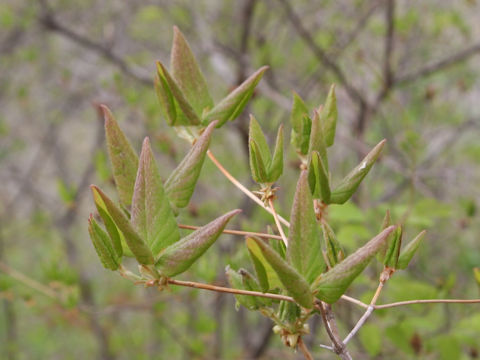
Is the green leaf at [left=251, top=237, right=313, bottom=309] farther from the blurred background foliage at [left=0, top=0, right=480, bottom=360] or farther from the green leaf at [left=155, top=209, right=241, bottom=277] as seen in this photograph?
the blurred background foliage at [left=0, top=0, right=480, bottom=360]

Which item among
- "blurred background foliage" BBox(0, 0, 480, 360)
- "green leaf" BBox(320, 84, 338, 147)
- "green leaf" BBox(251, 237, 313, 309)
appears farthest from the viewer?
"blurred background foliage" BBox(0, 0, 480, 360)

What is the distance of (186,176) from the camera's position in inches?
23.2

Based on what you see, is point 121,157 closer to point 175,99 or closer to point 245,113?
point 175,99

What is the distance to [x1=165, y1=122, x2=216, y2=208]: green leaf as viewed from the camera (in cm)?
57

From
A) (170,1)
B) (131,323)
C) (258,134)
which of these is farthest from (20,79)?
(258,134)

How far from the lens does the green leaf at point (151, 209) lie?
0.53 m

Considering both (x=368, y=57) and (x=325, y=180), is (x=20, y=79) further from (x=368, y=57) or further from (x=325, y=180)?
(x=325, y=180)

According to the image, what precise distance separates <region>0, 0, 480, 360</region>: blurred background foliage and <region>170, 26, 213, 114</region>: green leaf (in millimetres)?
980

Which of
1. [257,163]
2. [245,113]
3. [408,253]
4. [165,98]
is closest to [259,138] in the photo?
[257,163]

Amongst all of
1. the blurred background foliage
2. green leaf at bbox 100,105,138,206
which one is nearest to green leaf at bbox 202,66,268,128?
green leaf at bbox 100,105,138,206

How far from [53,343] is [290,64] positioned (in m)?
4.00

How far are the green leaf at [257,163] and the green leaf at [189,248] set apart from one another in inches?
4.6

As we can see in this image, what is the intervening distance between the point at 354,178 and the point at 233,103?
0.19m

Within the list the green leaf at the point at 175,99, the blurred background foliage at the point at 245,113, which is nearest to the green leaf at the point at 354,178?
the green leaf at the point at 175,99
